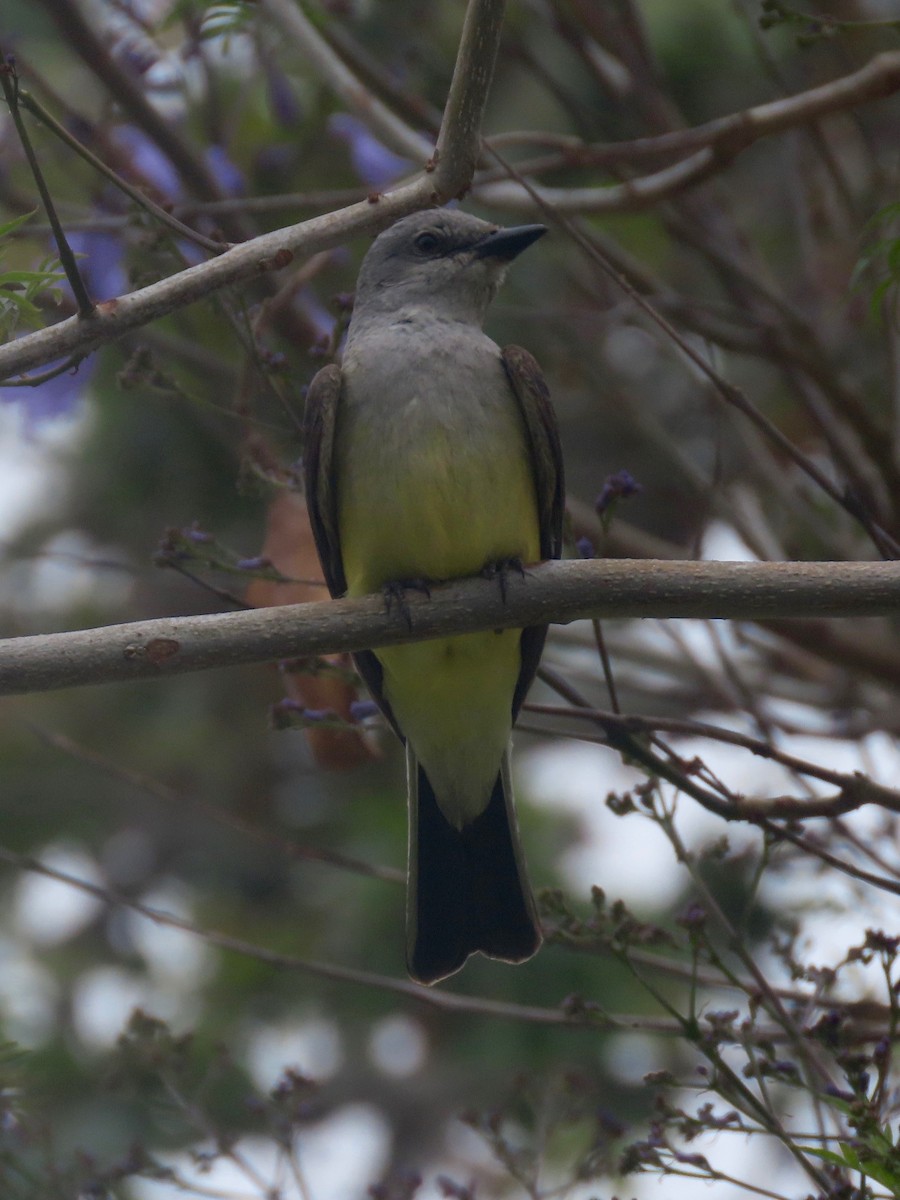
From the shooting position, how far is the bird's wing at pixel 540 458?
13.7ft

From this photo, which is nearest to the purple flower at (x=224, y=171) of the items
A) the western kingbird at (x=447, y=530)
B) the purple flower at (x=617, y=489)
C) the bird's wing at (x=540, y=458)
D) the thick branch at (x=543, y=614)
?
the western kingbird at (x=447, y=530)

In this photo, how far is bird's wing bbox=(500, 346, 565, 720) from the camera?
419 cm

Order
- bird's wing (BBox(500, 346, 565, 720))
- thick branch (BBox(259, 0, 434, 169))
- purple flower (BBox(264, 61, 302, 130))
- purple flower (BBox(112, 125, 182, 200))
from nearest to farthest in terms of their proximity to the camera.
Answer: bird's wing (BBox(500, 346, 565, 720)) < thick branch (BBox(259, 0, 434, 169)) < purple flower (BBox(264, 61, 302, 130)) < purple flower (BBox(112, 125, 182, 200))

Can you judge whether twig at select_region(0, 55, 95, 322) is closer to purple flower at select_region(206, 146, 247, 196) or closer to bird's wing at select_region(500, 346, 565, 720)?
bird's wing at select_region(500, 346, 565, 720)

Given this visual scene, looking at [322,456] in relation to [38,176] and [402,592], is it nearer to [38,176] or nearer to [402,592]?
[402,592]

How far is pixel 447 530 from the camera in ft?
12.8

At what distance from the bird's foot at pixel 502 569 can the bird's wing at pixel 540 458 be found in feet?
1.24

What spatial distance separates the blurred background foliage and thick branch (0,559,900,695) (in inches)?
22.5

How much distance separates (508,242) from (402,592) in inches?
59.3

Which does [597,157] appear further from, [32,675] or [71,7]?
[32,675]

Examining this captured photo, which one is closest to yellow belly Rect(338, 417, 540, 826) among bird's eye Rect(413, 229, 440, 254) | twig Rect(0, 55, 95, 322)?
bird's eye Rect(413, 229, 440, 254)

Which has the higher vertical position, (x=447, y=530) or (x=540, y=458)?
→ (x=540, y=458)

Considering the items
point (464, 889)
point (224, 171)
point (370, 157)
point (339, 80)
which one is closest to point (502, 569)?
point (464, 889)

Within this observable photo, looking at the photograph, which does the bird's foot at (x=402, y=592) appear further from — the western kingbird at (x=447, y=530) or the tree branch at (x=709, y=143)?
the tree branch at (x=709, y=143)
